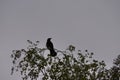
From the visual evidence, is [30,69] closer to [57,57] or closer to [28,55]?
[28,55]

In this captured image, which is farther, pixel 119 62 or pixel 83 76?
pixel 119 62

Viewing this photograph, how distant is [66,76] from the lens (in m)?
16.7

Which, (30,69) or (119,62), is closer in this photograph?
(30,69)

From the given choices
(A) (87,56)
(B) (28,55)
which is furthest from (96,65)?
(B) (28,55)

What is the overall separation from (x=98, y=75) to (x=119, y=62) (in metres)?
4.02

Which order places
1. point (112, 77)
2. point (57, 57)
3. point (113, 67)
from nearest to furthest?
point (57, 57) < point (112, 77) < point (113, 67)

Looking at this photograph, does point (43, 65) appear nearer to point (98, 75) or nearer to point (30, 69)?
point (30, 69)

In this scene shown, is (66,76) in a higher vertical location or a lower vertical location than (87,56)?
lower

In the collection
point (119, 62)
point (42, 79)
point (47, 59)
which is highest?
point (119, 62)

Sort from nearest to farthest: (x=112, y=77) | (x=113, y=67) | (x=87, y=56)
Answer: (x=87, y=56), (x=112, y=77), (x=113, y=67)

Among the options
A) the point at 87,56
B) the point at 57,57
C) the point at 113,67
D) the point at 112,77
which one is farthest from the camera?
the point at 113,67

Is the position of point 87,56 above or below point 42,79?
above

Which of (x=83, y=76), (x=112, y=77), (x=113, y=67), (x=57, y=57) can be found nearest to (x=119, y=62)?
(x=113, y=67)

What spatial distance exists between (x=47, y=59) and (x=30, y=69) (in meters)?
1.27
